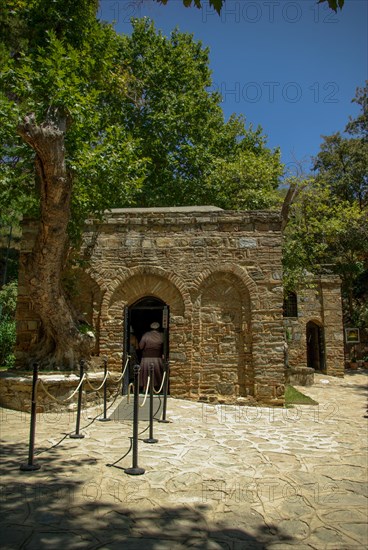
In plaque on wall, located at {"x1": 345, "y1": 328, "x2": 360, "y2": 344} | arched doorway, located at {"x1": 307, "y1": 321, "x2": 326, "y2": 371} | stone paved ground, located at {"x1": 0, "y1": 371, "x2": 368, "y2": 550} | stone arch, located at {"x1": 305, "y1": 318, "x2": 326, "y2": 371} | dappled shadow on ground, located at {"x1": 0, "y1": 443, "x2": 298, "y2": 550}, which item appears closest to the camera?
dappled shadow on ground, located at {"x1": 0, "y1": 443, "x2": 298, "y2": 550}

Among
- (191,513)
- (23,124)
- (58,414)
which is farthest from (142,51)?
(191,513)

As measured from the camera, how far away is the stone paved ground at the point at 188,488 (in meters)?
3.32

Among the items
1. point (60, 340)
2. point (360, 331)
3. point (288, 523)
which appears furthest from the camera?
point (360, 331)

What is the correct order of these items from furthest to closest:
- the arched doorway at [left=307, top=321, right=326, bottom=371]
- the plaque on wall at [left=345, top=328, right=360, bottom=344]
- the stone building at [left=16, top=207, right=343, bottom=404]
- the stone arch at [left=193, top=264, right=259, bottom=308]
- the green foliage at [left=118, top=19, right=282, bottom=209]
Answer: the plaque on wall at [left=345, top=328, right=360, bottom=344]
the arched doorway at [left=307, top=321, right=326, bottom=371]
the green foliage at [left=118, top=19, right=282, bottom=209]
the stone arch at [left=193, top=264, right=259, bottom=308]
the stone building at [left=16, top=207, right=343, bottom=404]

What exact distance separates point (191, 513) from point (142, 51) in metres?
20.2

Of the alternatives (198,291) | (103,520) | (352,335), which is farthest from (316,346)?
(103,520)

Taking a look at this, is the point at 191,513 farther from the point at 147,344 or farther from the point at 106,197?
the point at 106,197

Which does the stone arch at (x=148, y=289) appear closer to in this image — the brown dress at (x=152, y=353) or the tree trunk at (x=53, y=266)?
the brown dress at (x=152, y=353)

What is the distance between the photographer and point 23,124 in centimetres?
716

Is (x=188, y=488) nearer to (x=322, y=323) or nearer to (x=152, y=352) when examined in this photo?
(x=152, y=352)

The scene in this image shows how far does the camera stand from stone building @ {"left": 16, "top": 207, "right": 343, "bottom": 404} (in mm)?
9453

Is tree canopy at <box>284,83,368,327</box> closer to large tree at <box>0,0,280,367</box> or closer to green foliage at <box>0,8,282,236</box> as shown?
green foliage at <box>0,8,282,236</box>

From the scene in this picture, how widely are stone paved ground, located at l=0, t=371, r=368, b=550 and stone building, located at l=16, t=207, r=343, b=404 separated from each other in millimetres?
1928

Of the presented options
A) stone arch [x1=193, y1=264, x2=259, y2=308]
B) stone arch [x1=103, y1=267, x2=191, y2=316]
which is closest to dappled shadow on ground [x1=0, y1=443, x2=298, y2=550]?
stone arch [x1=103, y1=267, x2=191, y2=316]
